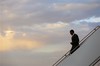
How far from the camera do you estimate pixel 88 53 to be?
19281mm

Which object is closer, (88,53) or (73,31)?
(88,53)

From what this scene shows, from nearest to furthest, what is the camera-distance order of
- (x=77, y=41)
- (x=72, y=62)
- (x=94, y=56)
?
(x=94, y=56), (x=72, y=62), (x=77, y=41)

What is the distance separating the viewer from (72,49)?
2144cm

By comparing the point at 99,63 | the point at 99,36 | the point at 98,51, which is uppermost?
the point at 99,36

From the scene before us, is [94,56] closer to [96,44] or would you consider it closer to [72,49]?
[96,44]

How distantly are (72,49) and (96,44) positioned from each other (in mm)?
2328

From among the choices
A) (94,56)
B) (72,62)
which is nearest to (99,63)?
(94,56)

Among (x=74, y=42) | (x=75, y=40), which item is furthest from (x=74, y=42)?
(x=75, y=40)

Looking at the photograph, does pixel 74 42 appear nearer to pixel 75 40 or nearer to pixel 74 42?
pixel 74 42

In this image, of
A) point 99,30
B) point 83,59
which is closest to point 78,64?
point 83,59

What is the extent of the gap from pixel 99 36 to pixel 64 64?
2823mm

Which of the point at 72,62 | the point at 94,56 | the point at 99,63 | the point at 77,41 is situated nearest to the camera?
the point at 99,63

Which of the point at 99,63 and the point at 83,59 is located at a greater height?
the point at 83,59

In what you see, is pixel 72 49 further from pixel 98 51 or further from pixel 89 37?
pixel 98 51
